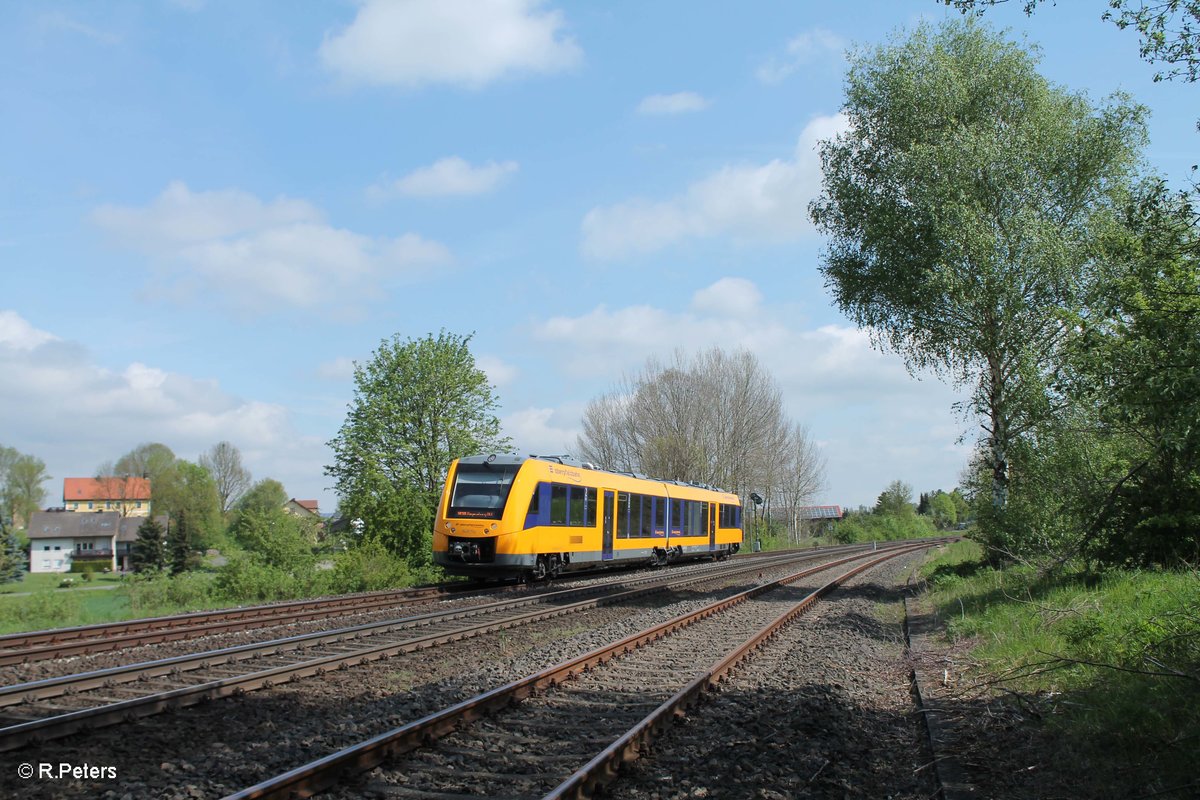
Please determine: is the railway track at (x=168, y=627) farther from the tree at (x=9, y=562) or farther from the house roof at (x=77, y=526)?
the house roof at (x=77, y=526)

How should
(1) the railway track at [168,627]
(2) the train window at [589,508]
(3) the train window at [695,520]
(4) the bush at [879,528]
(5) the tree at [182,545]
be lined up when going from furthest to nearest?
1. (4) the bush at [879,528]
2. (5) the tree at [182,545]
3. (3) the train window at [695,520]
4. (2) the train window at [589,508]
5. (1) the railway track at [168,627]

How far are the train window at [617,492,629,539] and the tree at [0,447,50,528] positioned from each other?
77358mm

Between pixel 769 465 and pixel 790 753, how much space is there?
52312mm

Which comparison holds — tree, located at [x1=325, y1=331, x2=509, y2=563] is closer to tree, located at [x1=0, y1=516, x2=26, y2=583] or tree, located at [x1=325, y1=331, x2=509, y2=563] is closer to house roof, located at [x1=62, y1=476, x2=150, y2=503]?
tree, located at [x1=0, y1=516, x2=26, y2=583]

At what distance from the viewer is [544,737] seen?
647 centimetres

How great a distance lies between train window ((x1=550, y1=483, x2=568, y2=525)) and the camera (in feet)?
65.1

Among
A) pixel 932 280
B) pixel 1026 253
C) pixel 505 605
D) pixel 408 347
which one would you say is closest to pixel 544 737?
pixel 505 605

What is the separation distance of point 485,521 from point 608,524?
227 inches

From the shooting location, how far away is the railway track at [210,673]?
6602 millimetres

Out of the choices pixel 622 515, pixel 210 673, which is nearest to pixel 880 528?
pixel 622 515

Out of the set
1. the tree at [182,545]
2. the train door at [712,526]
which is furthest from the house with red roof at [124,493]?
the train door at [712,526]

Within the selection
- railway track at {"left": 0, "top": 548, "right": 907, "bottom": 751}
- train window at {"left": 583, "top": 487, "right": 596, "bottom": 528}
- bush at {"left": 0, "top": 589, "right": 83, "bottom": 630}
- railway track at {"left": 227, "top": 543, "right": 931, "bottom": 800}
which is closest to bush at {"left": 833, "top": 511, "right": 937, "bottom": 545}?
train window at {"left": 583, "top": 487, "right": 596, "bottom": 528}

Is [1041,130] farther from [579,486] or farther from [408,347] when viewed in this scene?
[408,347]

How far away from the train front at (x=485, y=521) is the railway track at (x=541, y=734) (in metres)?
7.78
